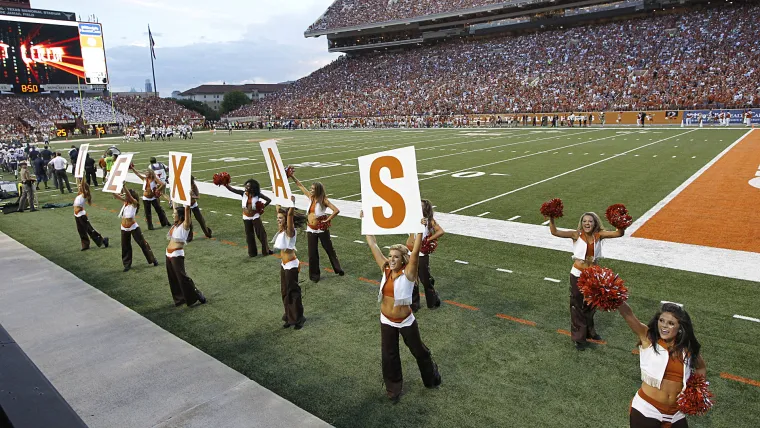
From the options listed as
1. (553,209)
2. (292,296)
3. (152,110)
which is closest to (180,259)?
(292,296)

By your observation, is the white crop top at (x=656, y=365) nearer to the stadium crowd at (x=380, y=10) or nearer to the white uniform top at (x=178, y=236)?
the white uniform top at (x=178, y=236)

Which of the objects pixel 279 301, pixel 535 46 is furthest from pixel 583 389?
pixel 535 46

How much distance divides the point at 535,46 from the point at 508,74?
6.68m

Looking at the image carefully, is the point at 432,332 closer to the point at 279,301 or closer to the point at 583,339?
the point at 583,339

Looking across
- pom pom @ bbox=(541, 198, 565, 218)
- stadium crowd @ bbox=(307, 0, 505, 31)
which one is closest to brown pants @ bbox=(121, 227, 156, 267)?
pom pom @ bbox=(541, 198, 565, 218)

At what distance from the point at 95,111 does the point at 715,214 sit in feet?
243

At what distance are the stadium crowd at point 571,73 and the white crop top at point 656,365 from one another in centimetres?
4604

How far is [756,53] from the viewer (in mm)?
42469

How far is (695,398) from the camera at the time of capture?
108 inches

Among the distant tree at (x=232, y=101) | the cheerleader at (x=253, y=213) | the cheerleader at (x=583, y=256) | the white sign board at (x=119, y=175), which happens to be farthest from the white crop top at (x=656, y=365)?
the distant tree at (x=232, y=101)

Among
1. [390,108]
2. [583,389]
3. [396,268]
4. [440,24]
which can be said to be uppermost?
[440,24]

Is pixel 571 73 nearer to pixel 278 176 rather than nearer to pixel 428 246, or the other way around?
pixel 278 176

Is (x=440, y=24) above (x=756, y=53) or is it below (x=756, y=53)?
above

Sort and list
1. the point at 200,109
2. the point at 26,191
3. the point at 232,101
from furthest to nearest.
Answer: the point at 232,101, the point at 200,109, the point at 26,191
